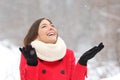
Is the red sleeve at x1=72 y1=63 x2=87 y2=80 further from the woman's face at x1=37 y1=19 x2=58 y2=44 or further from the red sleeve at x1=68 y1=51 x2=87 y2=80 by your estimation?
the woman's face at x1=37 y1=19 x2=58 y2=44

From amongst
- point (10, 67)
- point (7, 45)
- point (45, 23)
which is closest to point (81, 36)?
point (7, 45)

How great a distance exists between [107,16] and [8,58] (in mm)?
4633

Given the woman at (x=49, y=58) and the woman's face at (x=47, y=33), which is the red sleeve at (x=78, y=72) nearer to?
the woman at (x=49, y=58)

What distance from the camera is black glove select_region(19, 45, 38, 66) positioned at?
302 cm

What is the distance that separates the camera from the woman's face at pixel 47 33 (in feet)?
10.7

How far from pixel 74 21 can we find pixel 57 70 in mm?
9726

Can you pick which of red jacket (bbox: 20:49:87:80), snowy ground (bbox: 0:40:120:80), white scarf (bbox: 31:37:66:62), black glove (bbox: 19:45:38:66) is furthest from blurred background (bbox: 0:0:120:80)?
black glove (bbox: 19:45:38:66)

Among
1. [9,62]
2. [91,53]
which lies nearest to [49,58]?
[91,53]

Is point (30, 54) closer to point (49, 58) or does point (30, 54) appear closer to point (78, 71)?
point (49, 58)

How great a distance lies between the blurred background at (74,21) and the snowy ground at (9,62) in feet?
2.58

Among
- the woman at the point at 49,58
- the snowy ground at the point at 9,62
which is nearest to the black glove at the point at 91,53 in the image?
the woman at the point at 49,58

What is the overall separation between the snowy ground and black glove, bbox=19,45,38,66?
164 inches

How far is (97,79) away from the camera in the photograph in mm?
9258

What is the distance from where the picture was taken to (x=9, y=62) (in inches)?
353
